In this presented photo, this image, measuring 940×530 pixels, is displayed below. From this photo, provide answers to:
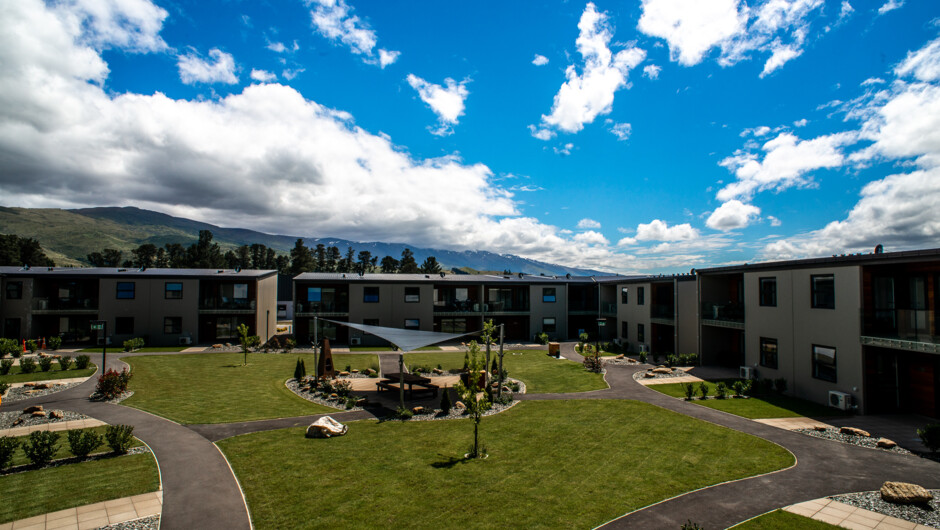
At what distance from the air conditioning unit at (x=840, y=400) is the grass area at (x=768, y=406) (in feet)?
0.75

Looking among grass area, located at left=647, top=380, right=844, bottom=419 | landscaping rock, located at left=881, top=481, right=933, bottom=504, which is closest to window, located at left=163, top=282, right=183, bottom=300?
grass area, located at left=647, top=380, right=844, bottom=419

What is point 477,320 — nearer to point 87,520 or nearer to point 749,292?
point 749,292

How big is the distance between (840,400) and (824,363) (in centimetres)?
182

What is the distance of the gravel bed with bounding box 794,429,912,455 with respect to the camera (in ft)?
41.9

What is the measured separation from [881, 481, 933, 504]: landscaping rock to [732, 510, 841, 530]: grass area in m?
2.16

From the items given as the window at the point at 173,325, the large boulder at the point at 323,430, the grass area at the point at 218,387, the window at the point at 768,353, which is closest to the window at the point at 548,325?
the grass area at the point at 218,387

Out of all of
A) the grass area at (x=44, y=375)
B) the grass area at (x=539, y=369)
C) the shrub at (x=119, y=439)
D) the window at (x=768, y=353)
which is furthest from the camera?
the grass area at (x=539, y=369)

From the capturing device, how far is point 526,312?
40.6 metres

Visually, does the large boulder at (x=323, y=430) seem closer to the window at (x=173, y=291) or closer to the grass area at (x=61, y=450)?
the grass area at (x=61, y=450)

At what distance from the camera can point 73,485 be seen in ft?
32.5

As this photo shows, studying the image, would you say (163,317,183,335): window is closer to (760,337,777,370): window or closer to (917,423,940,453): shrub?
(760,337,777,370): window

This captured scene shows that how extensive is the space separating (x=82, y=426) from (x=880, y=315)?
28.3 m

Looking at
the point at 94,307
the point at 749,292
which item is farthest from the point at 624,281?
the point at 94,307

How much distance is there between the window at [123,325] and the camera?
3384 centimetres
